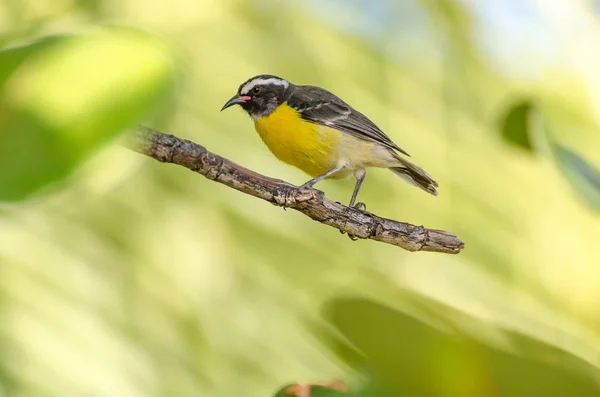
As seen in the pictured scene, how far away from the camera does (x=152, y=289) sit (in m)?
0.59

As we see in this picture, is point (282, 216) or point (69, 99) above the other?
point (282, 216)

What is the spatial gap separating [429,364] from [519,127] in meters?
0.29

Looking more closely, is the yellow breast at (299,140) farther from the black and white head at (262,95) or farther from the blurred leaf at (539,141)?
the blurred leaf at (539,141)

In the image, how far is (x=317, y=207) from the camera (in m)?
0.59

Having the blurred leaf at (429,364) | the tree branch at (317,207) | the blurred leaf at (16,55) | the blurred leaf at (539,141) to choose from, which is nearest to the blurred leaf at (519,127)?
the blurred leaf at (539,141)

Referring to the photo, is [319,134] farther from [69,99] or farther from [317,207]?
[69,99]

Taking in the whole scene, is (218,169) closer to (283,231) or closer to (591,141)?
(283,231)

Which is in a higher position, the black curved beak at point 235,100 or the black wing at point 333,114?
the black wing at point 333,114

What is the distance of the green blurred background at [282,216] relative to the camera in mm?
180

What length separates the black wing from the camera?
889 mm

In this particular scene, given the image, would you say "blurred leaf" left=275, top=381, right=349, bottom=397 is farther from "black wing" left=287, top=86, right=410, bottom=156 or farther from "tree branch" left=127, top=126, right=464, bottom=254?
"black wing" left=287, top=86, right=410, bottom=156

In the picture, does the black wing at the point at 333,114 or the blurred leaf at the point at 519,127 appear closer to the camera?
the blurred leaf at the point at 519,127

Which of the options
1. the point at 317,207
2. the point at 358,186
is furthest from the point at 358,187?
the point at 317,207

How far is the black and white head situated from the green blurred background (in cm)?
3
